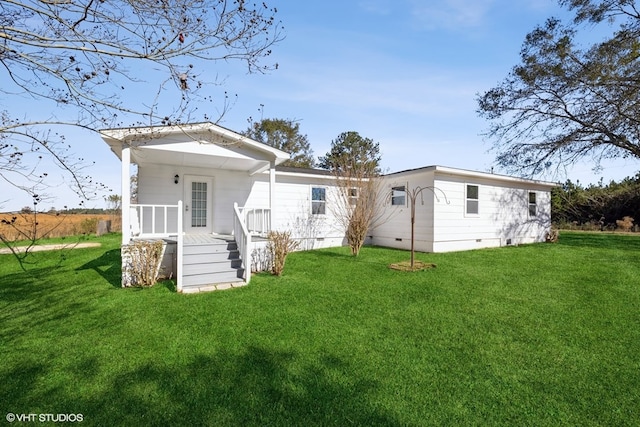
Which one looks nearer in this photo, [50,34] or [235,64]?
[50,34]

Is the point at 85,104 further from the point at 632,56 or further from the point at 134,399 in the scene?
the point at 632,56

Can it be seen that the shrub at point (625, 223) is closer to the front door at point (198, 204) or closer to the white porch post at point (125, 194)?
the front door at point (198, 204)

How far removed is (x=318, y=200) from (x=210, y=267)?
5.92m

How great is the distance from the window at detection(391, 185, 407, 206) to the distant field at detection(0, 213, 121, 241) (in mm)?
9698

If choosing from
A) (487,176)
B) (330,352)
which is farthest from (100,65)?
(487,176)

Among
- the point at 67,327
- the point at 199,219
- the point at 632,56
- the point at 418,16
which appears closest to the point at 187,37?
the point at 67,327

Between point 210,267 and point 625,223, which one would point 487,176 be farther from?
point 625,223

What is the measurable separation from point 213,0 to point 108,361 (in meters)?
4.05

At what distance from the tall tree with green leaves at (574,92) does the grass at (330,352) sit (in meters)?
8.82

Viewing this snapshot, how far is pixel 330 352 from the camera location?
3545 millimetres

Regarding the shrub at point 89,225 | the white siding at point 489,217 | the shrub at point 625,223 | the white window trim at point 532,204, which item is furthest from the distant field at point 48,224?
the shrub at point 625,223

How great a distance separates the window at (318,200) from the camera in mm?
11830

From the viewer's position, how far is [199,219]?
9.91m

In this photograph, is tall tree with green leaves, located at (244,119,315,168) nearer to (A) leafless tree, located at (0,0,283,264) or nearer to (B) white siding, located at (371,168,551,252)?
(B) white siding, located at (371,168,551,252)
